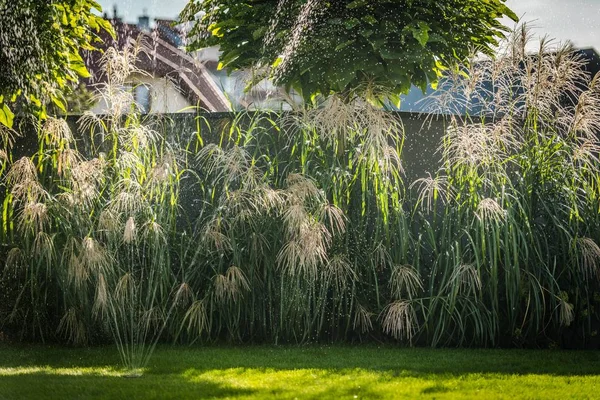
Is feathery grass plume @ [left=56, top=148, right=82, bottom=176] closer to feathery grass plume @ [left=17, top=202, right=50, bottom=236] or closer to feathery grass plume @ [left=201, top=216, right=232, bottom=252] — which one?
feathery grass plume @ [left=17, top=202, right=50, bottom=236]

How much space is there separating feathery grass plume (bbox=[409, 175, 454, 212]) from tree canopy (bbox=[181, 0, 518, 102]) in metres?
0.64

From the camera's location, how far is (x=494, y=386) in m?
3.18

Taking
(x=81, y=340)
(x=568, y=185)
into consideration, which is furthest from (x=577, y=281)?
(x=81, y=340)

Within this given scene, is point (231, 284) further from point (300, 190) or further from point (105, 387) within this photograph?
point (105, 387)

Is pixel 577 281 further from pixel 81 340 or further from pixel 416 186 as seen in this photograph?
pixel 81 340

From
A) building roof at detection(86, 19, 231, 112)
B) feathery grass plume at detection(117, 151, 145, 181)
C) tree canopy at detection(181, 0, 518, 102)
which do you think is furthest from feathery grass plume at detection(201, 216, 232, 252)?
building roof at detection(86, 19, 231, 112)

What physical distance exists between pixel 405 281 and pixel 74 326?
5.59 feet

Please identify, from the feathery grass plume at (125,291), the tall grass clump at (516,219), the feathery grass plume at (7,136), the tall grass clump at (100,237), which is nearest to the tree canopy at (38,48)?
the feathery grass plume at (7,136)

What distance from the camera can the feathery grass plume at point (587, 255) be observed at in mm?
4203

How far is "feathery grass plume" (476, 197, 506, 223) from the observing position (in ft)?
13.5

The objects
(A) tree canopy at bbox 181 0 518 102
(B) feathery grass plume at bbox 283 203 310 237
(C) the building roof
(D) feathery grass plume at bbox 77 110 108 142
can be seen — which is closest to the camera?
(B) feathery grass plume at bbox 283 203 310 237

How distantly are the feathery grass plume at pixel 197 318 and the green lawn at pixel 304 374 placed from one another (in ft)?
0.41

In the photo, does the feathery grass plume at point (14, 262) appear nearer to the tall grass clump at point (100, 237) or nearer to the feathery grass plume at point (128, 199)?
the tall grass clump at point (100, 237)

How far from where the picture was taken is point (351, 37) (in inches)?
191
